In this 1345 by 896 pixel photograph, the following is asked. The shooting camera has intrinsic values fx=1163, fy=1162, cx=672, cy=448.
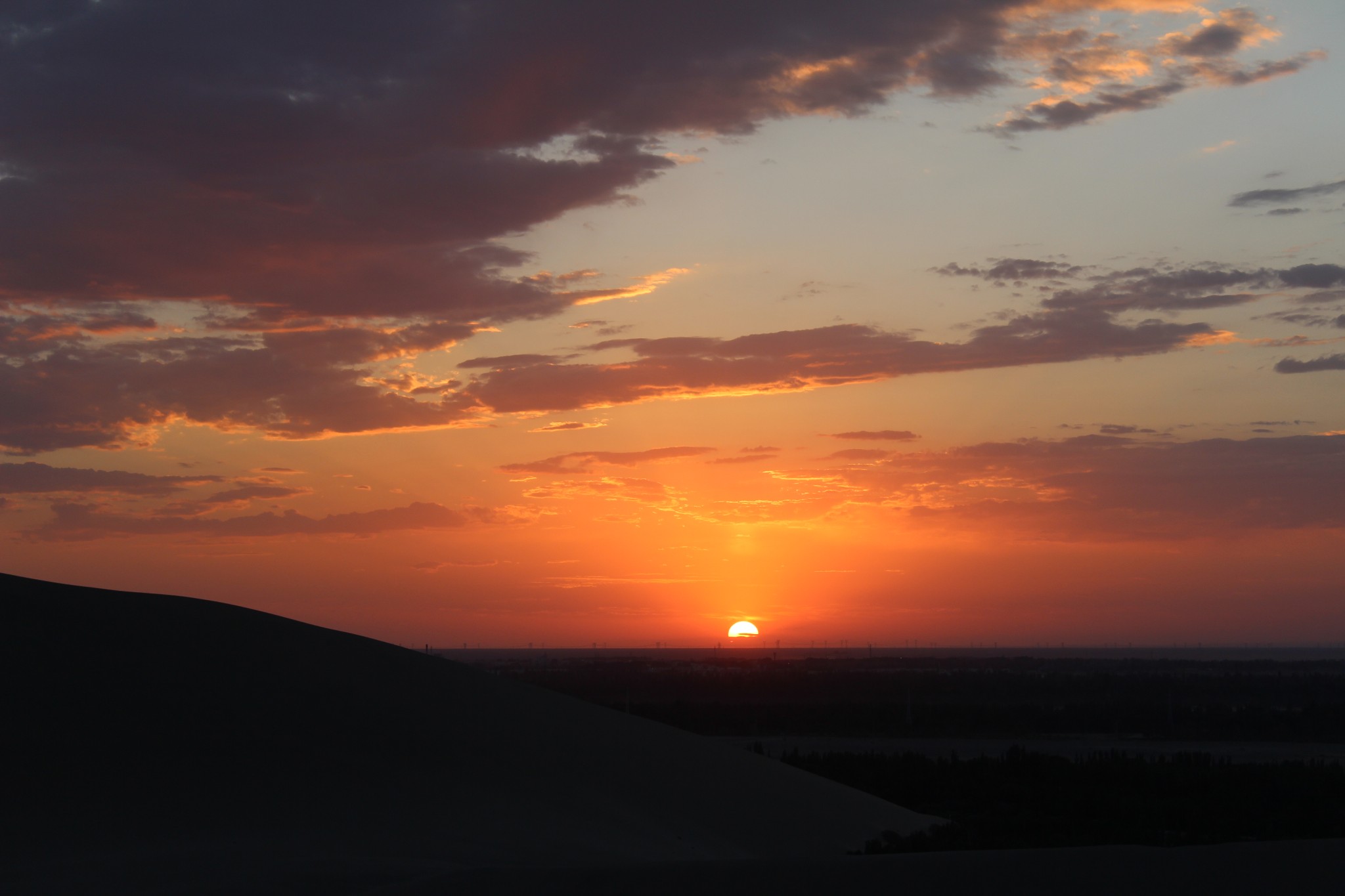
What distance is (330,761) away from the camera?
50.9 ft

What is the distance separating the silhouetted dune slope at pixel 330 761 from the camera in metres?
13.1

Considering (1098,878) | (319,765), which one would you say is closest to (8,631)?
(319,765)

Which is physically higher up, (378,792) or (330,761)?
(330,761)

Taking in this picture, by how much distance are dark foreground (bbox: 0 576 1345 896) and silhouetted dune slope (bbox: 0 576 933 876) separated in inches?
1.6

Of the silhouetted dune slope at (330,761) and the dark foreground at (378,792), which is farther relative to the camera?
the silhouetted dune slope at (330,761)

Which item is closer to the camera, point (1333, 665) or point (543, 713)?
point (543, 713)

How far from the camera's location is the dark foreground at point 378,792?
30.9ft

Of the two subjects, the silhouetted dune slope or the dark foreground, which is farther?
the silhouetted dune slope

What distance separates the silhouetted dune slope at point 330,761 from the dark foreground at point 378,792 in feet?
0.14

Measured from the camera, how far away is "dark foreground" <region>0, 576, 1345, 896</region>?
30.9 feet

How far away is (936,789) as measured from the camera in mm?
24219

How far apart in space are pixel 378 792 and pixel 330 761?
1.00 m

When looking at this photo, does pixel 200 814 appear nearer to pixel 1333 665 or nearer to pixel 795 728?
pixel 795 728

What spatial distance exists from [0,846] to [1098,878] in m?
10.5
